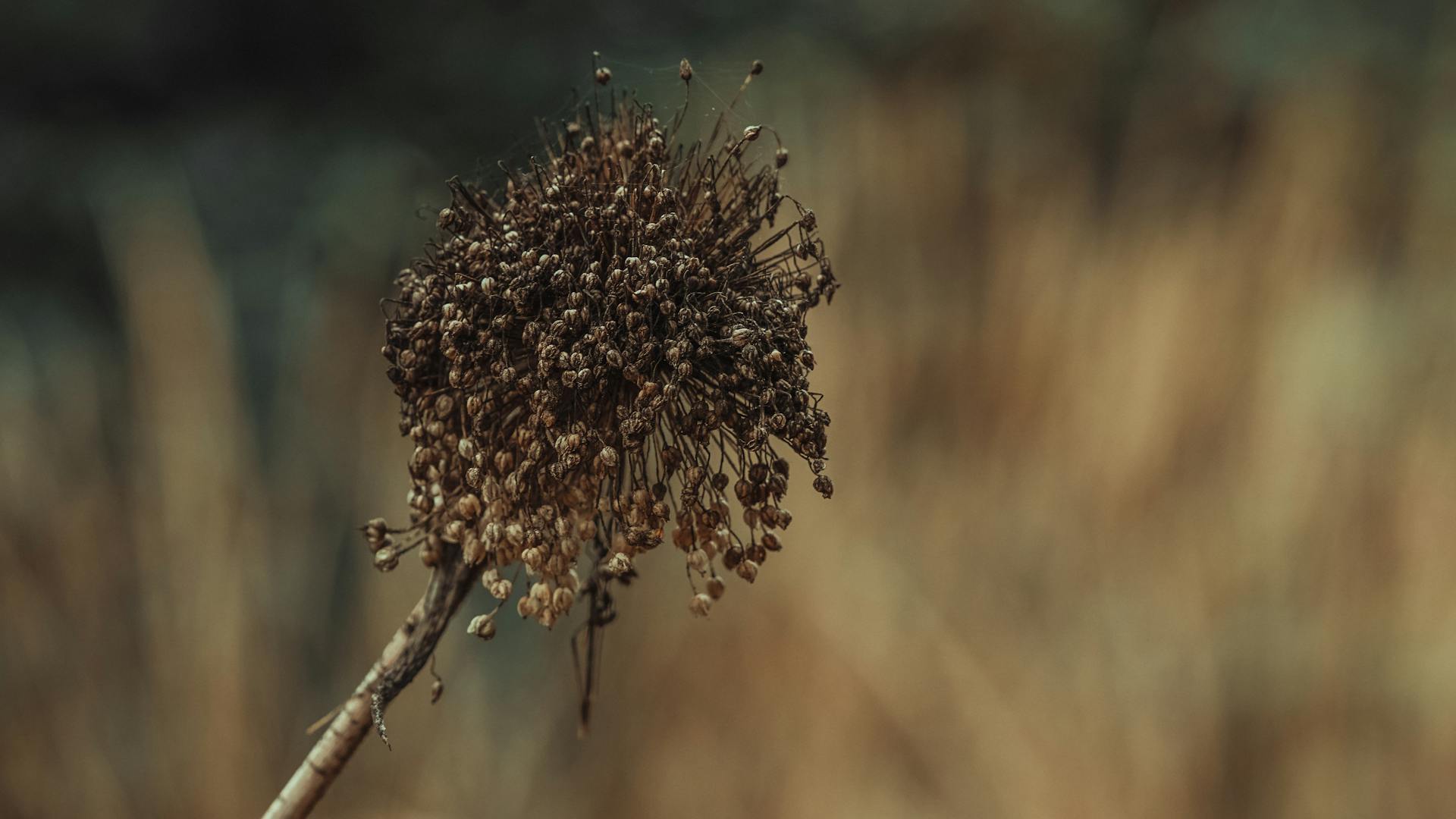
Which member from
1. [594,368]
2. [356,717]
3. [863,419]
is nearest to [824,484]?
[594,368]

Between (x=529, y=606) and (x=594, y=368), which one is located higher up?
(x=594, y=368)

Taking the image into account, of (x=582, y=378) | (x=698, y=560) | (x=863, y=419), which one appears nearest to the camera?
(x=582, y=378)

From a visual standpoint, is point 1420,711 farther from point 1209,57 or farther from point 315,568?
point 315,568

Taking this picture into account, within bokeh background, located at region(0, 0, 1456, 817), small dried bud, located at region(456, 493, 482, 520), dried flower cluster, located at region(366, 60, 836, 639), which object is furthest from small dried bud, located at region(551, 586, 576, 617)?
bokeh background, located at region(0, 0, 1456, 817)

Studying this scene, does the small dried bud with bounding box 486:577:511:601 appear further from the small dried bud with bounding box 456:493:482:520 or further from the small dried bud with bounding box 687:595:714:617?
the small dried bud with bounding box 687:595:714:617

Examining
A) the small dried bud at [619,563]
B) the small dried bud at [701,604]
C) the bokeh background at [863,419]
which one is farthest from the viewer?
the bokeh background at [863,419]

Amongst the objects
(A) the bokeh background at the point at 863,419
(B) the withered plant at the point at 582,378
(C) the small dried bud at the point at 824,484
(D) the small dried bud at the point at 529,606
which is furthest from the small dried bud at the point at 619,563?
(A) the bokeh background at the point at 863,419

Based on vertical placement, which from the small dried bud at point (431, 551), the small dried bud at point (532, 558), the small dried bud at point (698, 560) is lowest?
the small dried bud at point (431, 551)

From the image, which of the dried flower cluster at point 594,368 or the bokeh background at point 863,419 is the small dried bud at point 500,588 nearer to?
the dried flower cluster at point 594,368

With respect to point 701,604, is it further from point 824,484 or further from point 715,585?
point 824,484
